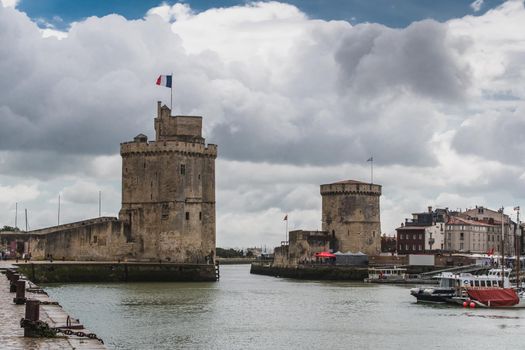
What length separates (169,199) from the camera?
2709 inches

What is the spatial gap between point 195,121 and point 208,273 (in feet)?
40.3

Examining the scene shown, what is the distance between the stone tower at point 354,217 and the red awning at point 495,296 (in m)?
37.3

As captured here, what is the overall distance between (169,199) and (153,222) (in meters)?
2.13

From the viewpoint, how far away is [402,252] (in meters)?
107

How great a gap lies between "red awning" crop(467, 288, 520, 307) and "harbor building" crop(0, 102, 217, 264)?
24037 mm

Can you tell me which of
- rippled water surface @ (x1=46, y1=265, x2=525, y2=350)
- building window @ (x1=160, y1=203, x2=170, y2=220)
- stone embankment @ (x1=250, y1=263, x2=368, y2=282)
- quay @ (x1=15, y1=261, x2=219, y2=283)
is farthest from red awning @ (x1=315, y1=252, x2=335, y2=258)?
rippled water surface @ (x1=46, y1=265, x2=525, y2=350)

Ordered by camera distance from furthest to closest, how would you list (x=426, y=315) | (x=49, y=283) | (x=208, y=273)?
(x=208, y=273) < (x=49, y=283) < (x=426, y=315)

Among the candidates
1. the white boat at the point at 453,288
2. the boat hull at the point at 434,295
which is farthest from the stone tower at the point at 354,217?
the boat hull at the point at 434,295

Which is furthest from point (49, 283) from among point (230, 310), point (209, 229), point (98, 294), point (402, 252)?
point (402, 252)

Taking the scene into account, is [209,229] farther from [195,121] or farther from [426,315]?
[426,315]

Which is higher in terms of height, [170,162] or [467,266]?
[170,162]

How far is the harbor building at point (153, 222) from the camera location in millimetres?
68500

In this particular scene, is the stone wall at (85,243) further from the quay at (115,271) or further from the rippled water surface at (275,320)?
the rippled water surface at (275,320)

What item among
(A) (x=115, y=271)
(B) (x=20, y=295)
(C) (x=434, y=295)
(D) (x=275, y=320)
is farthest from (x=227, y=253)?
(B) (x=20, y=295)
